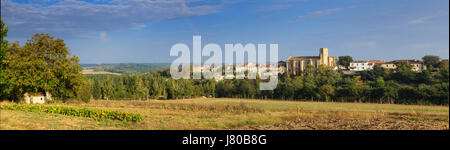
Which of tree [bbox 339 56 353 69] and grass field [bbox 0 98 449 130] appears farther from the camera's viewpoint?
tree [bbox 339 56 353 69]

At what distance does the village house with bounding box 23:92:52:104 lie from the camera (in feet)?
87.0

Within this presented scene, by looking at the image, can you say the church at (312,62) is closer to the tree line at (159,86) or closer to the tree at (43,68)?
the tree line at (159,86)

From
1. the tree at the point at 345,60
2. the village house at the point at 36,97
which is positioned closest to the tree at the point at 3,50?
the village house at the point at 36,97

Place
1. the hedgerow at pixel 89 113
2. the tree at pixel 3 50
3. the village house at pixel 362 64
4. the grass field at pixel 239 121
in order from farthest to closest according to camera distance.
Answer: the village house at pixel 362 64
the tree at pixel 3 50
the hedgerow at pixel 89 113
the grass field at pixel 239 121

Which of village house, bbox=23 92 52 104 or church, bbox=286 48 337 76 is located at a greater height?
church, bbox=286 48 337 76

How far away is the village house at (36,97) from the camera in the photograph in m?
26.5

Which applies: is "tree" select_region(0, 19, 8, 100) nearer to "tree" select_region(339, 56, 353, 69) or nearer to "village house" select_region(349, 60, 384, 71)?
"village house" select_region(349, 60, 384, 71)

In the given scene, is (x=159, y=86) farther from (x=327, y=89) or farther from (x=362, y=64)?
(x=362, y=64)

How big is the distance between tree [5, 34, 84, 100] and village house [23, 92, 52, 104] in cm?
52

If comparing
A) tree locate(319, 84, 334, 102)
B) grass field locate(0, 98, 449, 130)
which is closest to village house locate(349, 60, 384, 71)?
tree locate(319, 84, 334, 102)

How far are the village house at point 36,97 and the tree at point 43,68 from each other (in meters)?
0.52

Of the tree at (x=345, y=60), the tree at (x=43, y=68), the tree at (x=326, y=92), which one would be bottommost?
the tree at (x=326, y=92)

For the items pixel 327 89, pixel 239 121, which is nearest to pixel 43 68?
pixel 239 121

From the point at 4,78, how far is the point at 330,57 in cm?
9204
